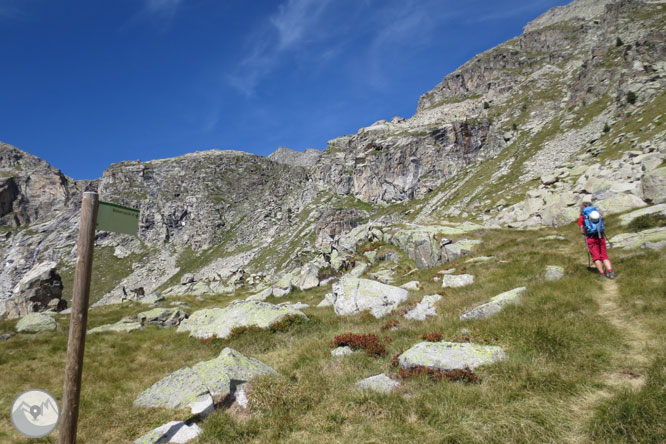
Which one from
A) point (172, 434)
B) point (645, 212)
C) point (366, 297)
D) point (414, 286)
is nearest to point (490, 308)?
point (366, 297)

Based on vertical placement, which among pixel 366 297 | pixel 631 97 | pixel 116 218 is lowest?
pixel 366 297

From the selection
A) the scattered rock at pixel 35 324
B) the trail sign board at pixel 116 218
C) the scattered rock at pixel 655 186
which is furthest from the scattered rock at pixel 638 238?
the scattered rock at pixel 35 324

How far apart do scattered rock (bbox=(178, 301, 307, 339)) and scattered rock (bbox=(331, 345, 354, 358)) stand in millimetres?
6226

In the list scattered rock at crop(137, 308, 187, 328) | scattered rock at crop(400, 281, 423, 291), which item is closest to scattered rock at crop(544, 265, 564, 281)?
scattered rock at crop(400, 281, 423, 291)

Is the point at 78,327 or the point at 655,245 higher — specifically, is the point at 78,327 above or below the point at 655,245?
below

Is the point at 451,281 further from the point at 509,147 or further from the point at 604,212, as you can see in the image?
the point at 509,147

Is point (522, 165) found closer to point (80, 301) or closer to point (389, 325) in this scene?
point (389, 325)

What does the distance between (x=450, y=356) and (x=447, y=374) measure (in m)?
0.69

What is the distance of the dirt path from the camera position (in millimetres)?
5551

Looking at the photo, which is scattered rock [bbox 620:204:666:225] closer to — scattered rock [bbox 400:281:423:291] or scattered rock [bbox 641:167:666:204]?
scattered rock [bbox 641:167:666:204]

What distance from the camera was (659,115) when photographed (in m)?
57.2

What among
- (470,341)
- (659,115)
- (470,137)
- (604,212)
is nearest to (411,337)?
(470,341)

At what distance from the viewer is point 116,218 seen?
22.7 ft

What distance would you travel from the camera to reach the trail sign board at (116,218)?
6.72 meters
